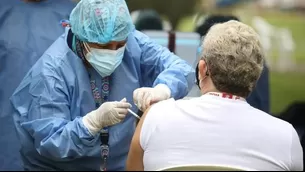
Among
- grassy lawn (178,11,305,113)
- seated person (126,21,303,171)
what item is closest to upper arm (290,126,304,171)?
seated person (126,21,303,171)

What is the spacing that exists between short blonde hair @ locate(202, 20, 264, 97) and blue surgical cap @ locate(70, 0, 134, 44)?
50 centimetres

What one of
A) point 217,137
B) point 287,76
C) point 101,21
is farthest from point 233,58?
point 287,76

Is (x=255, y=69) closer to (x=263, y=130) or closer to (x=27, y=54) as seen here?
(x=263, y=130)

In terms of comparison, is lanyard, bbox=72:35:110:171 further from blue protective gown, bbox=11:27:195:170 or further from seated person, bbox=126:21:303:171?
seated person, bbox=126:21:303:171

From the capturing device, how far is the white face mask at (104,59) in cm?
276

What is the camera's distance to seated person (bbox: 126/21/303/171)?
7.50ft

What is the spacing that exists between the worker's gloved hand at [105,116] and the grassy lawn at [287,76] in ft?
15.6

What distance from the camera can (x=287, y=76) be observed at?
12.0 metres

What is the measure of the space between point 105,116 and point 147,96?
17 cm

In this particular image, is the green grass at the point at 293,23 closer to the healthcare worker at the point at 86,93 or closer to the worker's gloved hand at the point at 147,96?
the healthcare worker at the point at 86,93

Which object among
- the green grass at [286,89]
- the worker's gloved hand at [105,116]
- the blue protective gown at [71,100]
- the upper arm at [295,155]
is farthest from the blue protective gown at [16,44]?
the green grass at [286,89]

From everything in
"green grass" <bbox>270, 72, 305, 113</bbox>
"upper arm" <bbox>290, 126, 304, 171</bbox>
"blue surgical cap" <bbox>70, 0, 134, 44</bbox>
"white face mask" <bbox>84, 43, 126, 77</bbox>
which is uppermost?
"blue surgical cap" <bbox>70, 0, 134, 44</bbox>

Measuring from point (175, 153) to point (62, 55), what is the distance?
0.73m

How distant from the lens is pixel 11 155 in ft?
11.0
